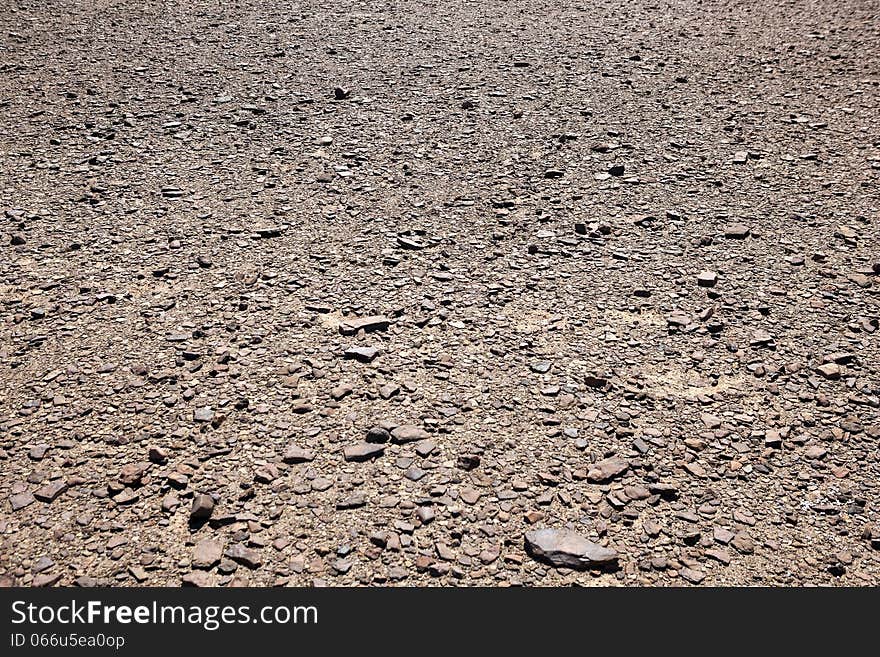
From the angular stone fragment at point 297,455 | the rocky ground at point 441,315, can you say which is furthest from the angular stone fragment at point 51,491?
the angular stone fragment at point 297,455

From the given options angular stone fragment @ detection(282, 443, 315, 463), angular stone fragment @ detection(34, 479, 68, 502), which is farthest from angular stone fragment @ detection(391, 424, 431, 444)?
angular stone fragment @ detection(34, 479, 68, 502)

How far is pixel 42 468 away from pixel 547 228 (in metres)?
2.60

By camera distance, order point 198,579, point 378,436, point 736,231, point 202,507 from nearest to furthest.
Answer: point 198,579 → point 202,507 → point 378,436 → point 736,231

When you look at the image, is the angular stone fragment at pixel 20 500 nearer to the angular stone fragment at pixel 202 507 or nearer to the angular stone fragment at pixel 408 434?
the angular stone fragment at pixel 202 507

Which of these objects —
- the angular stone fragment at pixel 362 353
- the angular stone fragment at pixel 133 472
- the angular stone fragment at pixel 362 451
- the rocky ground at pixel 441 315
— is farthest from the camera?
the angular stone fragment at pixel 362 353

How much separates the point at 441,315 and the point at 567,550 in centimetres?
134

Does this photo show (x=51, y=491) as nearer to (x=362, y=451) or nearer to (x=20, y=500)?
(x=20, y=500)

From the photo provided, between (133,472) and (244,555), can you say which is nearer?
(244,555)

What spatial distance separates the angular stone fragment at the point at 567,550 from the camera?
93.7 inches

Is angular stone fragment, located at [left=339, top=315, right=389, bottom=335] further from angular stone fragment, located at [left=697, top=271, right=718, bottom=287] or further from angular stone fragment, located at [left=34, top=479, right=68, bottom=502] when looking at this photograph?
angular stone fragment, located at [left=697, top=271, right=718, bottom=287]

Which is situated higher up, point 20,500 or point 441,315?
point 441,315

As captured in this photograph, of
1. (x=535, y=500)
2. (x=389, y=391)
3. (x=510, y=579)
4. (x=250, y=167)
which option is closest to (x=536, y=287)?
(x=389, y=391)

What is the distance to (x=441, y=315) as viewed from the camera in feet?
11.3

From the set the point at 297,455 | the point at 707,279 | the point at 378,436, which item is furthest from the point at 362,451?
the point at 707,279
